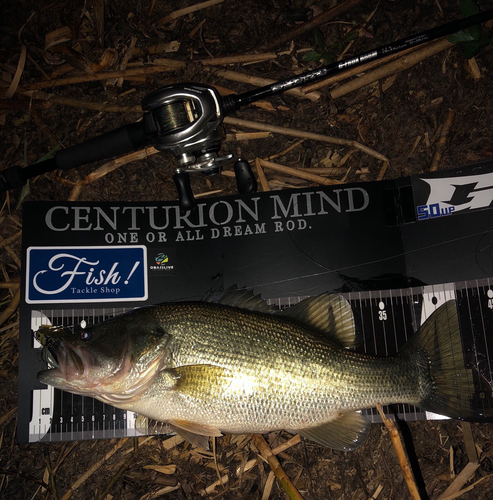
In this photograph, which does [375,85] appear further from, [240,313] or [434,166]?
[240,313]

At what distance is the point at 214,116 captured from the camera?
98.8 inches

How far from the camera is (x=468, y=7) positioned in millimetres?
2855

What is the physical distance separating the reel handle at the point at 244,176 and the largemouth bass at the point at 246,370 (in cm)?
87

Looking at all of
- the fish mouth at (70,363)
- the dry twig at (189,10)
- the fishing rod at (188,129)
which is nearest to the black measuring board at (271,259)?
the fishing rod at (188,129)

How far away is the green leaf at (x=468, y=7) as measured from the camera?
285cm

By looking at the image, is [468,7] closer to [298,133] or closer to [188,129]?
[298,133]

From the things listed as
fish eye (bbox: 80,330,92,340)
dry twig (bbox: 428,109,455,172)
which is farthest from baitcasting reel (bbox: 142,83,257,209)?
dry twig (bbox: 428,109,455,172)

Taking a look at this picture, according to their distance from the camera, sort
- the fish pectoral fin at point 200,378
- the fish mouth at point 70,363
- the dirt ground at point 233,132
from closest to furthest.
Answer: the fish mouth at point 70,363, the fish pectoral fin at point 200,378, the dirt ground at point 233,132

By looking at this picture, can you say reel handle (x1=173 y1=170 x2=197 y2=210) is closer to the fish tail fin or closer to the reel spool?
the reel spool

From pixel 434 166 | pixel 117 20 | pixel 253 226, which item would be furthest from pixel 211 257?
pixel 117 20

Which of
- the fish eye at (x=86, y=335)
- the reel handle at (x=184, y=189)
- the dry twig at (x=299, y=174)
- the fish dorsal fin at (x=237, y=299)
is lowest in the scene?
the fish eye at (x=86, y=335)

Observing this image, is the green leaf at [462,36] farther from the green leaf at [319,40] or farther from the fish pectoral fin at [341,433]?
the fish pectoral fin at [341,433]

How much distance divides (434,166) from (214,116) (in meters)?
1.68

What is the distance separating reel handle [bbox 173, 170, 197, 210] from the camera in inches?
107
